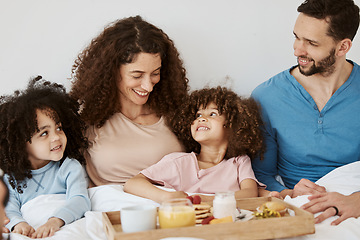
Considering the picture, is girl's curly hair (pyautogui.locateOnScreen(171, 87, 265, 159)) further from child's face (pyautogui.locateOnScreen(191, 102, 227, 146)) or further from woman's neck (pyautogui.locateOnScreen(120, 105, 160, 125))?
woman's neck (pyautogui.locateOnScreen(120, 105, 160, 125))

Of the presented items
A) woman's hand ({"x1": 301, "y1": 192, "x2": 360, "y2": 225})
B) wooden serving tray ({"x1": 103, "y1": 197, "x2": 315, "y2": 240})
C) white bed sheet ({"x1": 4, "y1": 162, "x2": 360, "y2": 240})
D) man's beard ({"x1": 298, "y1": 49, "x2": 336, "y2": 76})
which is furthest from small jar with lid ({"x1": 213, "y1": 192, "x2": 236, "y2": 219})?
man's beard ({"x1": 298, "y1": 49, "x2": 336, "y2": 76})

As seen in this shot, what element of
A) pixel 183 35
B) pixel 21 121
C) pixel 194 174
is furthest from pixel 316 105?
pixel 21 121

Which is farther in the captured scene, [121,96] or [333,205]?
[121,96]

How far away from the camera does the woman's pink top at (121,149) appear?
→ 218cm

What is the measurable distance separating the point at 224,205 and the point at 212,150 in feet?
2.40

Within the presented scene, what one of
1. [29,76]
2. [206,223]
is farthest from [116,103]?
[206,223]

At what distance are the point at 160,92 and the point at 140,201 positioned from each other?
762mm

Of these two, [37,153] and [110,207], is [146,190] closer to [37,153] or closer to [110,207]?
[110,207]

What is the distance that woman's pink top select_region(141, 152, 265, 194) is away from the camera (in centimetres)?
210

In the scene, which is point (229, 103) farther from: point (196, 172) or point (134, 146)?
point (134, 146)

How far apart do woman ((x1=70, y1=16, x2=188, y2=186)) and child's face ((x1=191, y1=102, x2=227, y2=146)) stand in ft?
0.61

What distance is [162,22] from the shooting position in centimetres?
251

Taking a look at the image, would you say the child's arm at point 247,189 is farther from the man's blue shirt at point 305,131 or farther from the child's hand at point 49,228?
the child's hand at point 49,228

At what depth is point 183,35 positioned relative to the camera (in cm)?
256
